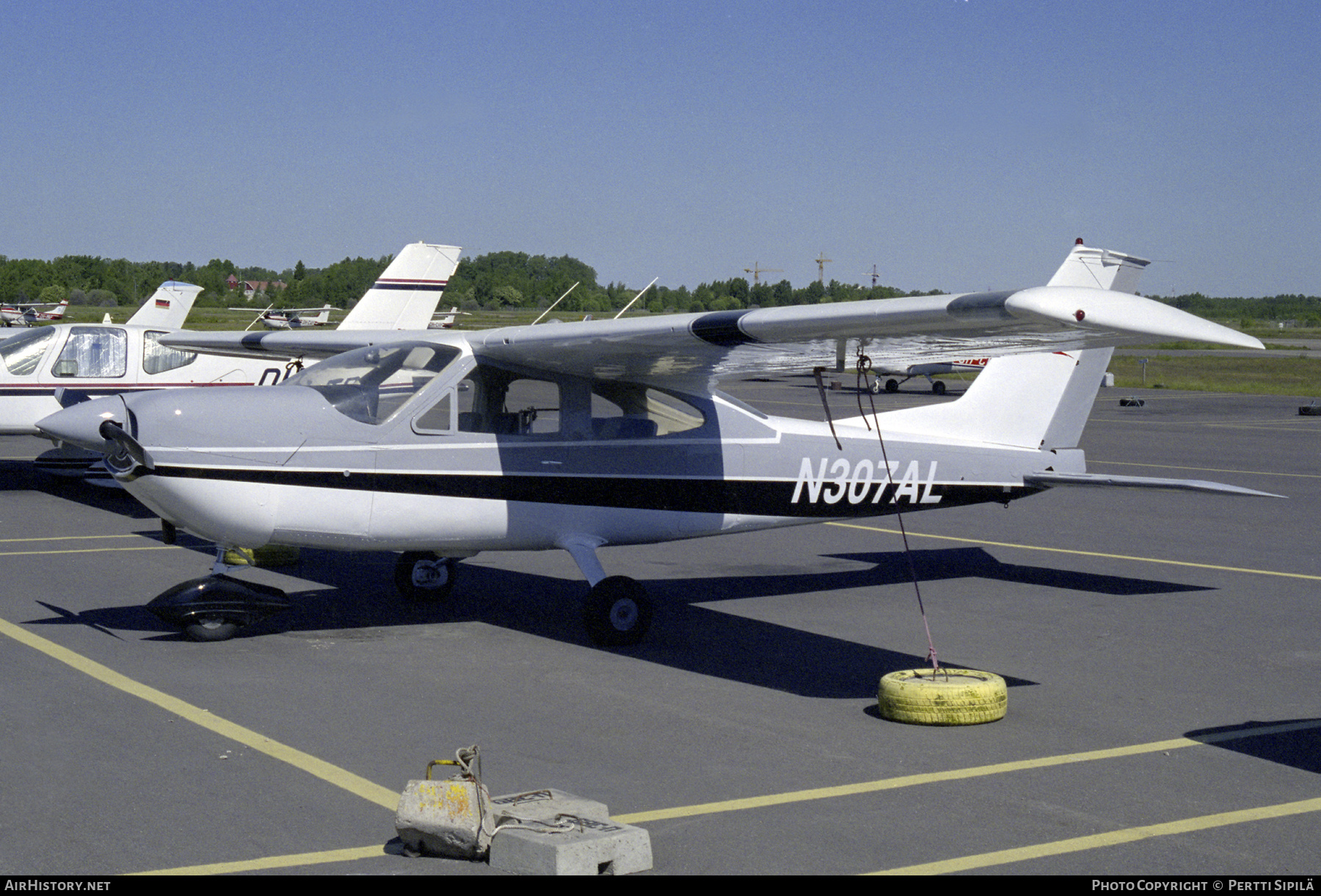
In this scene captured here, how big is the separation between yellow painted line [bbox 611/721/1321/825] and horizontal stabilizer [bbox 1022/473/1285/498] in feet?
11.2

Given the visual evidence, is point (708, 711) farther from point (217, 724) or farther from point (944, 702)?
point (217, 724)

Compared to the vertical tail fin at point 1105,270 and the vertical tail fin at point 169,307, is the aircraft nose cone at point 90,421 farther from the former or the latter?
the vertical tail fin at point 169,307

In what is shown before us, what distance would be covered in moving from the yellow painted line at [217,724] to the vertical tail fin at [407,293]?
39.3 feet

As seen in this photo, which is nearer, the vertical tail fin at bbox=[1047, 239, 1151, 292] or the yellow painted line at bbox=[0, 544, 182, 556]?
the vertical tail fin at bbox=[1047, 239, 1151, 292]

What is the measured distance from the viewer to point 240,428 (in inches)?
318

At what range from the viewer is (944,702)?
665cm

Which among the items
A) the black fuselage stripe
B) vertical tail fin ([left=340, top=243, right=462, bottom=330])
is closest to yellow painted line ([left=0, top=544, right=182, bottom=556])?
the black fuselage stripe

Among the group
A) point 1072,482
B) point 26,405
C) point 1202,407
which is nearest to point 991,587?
point 1072,482

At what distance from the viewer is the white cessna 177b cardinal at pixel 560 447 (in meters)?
7.90

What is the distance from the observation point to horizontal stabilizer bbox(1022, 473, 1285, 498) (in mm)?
9953

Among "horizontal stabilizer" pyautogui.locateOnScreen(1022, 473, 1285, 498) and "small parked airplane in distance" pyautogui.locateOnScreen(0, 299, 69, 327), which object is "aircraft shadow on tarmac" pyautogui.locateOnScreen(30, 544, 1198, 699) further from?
"small parked airplane in distance" pyautogui.locateOnScreen(0, 299, 69, 327)

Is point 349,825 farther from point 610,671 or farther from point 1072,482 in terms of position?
point 1072,482

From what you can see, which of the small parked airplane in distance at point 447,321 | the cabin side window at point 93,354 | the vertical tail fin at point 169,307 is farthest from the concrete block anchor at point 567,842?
the vertical tail fin at point 169,307

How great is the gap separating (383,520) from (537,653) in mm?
1324
